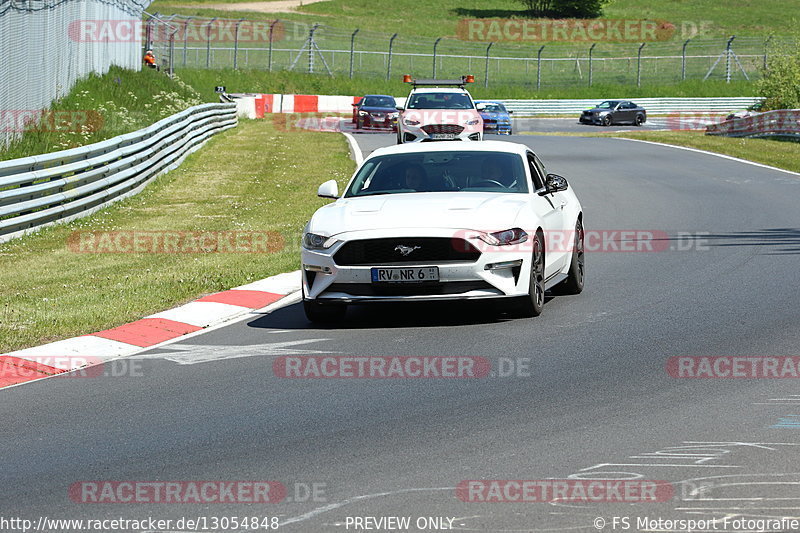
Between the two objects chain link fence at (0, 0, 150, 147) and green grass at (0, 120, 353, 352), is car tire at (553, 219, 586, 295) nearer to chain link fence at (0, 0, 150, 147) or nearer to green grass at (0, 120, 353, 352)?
green grass at (0, 120, 353, 352)

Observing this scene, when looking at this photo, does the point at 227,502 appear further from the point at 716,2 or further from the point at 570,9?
the point at 716,2

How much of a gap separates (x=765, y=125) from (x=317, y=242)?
34.6 meters

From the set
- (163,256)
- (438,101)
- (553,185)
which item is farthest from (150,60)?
(553,185)

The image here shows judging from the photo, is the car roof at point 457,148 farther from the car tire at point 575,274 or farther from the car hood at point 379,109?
the car hood at point 379,109

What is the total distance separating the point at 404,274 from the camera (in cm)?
1000

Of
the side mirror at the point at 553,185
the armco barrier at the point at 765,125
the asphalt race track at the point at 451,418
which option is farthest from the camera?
the armco barrier at the point at 765,125

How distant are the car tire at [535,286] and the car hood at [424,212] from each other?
0.35 metres

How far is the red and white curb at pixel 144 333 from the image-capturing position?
29.9 ft

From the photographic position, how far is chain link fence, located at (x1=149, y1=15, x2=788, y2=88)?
64562 millimetres

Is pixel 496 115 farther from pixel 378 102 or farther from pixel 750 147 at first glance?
pixel 750 147

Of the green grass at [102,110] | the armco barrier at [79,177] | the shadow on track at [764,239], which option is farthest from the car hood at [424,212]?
the green grass at [102,110]

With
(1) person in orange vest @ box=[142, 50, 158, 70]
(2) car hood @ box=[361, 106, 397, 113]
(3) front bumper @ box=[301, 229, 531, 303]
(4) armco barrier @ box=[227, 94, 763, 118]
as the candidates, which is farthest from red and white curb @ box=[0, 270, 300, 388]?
(4) armco barrier @ box=[227, 94, 763, 118]

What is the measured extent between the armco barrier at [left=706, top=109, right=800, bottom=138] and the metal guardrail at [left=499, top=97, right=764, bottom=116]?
46.6ft

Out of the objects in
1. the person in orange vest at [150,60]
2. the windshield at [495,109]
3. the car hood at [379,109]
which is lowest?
the car hood at [379,109]
